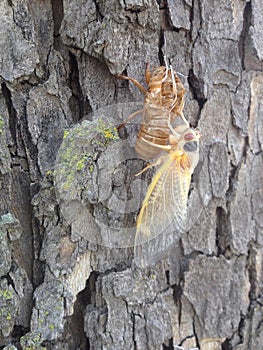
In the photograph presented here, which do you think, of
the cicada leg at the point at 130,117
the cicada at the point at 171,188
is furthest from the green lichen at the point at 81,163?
the cicada at the point at 171,188

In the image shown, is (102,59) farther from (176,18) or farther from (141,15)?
(176,18)

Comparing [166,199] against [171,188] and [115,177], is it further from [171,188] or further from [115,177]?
[115,177]

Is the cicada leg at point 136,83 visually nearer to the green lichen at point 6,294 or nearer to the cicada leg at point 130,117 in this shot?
the cicada leg at point 130,117

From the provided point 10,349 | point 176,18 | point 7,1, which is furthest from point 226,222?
point 7,1

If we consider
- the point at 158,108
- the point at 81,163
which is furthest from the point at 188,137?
the point at 81,163

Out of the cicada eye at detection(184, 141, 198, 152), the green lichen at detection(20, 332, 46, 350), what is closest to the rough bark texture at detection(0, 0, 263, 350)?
the green lichen at detection(20, 332, 46, 350)

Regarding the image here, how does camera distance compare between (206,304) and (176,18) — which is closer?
(176,18)
